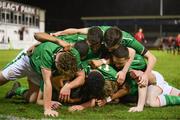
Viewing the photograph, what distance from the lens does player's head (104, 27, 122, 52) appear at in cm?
688

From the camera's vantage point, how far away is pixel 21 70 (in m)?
7.74

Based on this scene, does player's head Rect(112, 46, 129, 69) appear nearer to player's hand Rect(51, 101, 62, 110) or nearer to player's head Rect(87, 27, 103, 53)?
player's head Rect(87, 27, 103, 53)

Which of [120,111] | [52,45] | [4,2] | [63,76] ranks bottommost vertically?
[120,111]

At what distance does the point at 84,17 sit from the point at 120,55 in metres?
59.4

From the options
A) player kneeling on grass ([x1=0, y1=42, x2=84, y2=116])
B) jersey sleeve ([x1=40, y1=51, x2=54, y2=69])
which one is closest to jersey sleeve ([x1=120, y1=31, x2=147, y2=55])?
player kneeling on grass ([x1=0, y1=42, x2=84, y2=116])

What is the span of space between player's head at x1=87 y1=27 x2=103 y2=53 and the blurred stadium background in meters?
37.6

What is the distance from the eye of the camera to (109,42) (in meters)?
6.92

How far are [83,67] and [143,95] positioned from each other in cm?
93

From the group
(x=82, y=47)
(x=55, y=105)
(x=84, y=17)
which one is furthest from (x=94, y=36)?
(x=84, y=17)

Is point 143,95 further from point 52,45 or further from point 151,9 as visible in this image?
point 151,9

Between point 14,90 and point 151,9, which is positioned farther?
point 151,9

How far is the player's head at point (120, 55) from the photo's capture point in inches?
276

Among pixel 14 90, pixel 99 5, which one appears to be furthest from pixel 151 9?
pixel 14 90

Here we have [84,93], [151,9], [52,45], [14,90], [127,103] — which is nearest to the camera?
[52,45]
